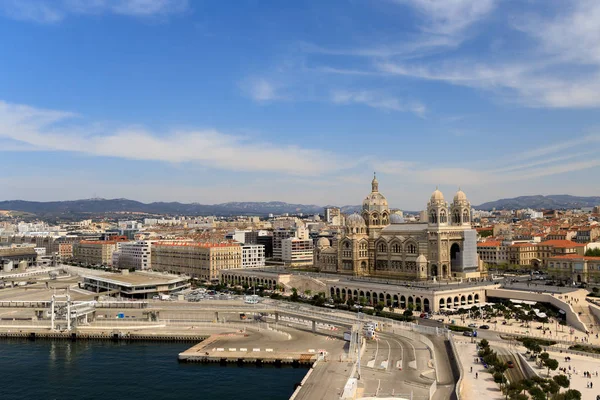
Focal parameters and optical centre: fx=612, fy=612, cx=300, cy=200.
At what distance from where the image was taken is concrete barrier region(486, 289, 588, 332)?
58.1 meters

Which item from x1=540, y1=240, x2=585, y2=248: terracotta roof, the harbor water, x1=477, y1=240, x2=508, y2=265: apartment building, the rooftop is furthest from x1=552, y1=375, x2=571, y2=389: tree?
x1=477, y1=240, x2=508, y2=265: apartment building

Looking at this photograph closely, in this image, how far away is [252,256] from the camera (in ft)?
365

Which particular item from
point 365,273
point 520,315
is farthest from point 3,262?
point 520,315

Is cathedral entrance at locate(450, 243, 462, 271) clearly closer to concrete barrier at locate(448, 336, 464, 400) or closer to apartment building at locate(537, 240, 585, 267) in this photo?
apartment building at locate(537, 240, 585, 267)

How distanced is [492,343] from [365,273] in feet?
132

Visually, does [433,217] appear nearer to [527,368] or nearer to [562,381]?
[527,368]

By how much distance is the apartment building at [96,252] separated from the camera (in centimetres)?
13675

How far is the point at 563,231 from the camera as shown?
364 ft

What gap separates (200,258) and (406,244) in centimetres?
3746

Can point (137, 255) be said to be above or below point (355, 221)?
below

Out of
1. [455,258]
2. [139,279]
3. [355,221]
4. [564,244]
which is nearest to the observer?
[455,258]

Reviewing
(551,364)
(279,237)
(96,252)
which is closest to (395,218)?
(279,237)

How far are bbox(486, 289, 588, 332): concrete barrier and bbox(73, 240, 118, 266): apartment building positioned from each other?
91.5 meters

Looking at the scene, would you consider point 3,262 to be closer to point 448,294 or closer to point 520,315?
point 448,294
